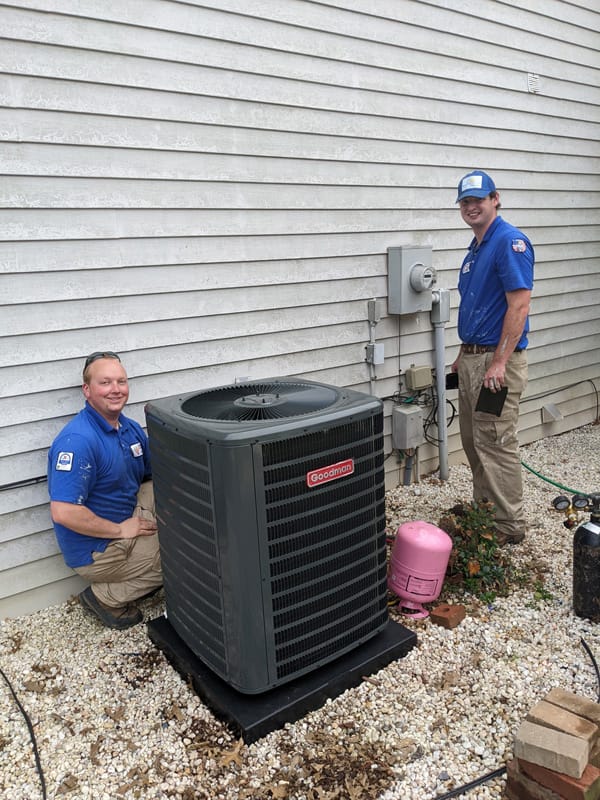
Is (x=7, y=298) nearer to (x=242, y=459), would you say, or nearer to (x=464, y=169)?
(x=242, y=459)

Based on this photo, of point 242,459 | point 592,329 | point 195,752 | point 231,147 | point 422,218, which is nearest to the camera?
point 242,459

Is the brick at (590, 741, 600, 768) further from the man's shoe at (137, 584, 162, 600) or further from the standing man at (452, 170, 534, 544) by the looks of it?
the man's shoe at (137, 584, 162, 600)

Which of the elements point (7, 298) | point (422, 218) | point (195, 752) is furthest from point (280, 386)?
point (422, 218)

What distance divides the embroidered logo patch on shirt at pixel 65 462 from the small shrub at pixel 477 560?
1.75m

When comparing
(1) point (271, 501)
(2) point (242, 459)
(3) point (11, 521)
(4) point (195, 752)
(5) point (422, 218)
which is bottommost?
(4) point (195, 752)

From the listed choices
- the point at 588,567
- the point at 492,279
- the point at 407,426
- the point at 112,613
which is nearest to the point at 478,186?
the point at 492,279

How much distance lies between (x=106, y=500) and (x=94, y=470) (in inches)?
8.2

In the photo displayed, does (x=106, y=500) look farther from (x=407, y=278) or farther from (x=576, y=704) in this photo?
(x=407, y=278)

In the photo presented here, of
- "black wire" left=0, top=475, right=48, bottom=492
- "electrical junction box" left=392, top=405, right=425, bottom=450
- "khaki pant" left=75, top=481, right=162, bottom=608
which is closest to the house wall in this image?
"black wire" left=0, top=475, right=48, bottom=492

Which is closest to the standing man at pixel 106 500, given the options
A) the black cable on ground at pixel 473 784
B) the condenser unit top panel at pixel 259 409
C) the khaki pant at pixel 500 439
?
the condenser unit top panel at pixel 259 409

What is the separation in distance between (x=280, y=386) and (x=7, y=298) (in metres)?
1.20

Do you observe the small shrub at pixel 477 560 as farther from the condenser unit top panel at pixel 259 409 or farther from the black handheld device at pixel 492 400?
the condenser unit top panel at pixel 259 409

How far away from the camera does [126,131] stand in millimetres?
2742

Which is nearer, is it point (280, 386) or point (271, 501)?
point (271, 501)
